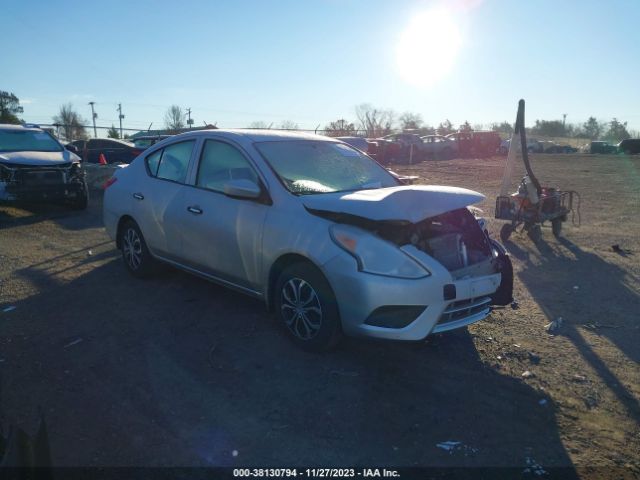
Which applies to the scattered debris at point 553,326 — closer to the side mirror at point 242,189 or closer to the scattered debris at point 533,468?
the scattered debris at point 533,468

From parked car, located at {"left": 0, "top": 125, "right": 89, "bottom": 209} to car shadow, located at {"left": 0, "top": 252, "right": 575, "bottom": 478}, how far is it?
6.08 meters

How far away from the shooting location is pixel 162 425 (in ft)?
10.6

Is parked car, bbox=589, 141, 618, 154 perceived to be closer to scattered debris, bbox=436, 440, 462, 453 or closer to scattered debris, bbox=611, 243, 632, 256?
scattered debris, bbox=611, 243, 632, 256

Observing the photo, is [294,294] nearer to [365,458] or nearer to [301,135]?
[365,458]

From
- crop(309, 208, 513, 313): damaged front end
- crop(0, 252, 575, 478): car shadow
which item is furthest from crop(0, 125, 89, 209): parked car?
crop(309, 208, 513, 313): damaged front end

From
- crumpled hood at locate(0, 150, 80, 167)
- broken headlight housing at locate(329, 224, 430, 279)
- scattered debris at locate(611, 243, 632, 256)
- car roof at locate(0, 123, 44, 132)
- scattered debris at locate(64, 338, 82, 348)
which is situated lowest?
scattered debris at locate(64, 338, 82, 348)

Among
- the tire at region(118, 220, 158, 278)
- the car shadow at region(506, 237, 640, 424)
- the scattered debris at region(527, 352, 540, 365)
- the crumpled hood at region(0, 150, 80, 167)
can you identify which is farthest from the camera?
the crumpled hood at region(0, 150, 80, 167)

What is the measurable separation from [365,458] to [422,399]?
79 centimetres

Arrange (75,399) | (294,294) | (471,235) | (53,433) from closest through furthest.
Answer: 1. (53,433)
2. (75,399)
3. (294,294)
4. (471,235)

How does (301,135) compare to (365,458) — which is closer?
(365,458)

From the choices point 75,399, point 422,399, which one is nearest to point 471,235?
point 422,399

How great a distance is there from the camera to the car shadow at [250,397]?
3.00m

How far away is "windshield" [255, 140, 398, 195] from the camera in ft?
15.1

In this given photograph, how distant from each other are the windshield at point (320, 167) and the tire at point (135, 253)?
Answer: 2.06 meters
